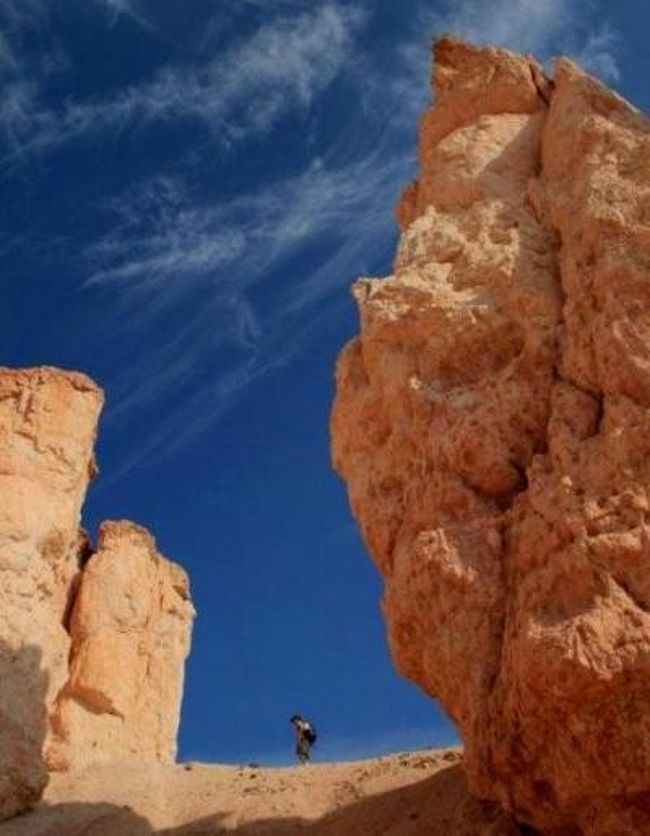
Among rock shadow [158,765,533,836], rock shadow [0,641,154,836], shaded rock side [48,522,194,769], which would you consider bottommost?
rock shadow [158,765,533,836]

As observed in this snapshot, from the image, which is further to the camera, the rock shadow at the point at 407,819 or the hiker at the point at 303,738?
the hiker at the point at 303,738

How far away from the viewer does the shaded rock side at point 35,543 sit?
60.5 ft

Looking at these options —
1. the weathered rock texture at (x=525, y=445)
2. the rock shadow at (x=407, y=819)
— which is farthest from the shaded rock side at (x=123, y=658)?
the weathered rock texture at (x=525, y=445)

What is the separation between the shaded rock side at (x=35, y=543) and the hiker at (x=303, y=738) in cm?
629

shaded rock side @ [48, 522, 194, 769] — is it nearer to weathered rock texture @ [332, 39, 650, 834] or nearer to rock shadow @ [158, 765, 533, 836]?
rock shadow @ [158, 765, 533, 836]

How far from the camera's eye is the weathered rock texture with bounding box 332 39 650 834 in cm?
811

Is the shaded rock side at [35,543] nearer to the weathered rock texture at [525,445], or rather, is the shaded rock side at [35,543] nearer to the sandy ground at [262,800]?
the sandy ground at [262,800]

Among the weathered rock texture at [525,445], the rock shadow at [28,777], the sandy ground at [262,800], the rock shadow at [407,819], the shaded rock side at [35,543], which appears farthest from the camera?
the shaded rock side at [35,543]

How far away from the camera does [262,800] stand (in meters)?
17.4

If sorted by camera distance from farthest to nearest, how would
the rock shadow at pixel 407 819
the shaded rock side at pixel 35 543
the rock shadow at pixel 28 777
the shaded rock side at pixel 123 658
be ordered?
the shaded rock side at pixel 123 658, the shaded rock side at pixel 35 543, the rock shadow at pixel 28 777, the rock shadow at pixel 407 819

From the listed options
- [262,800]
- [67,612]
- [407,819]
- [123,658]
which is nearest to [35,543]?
[67,612]

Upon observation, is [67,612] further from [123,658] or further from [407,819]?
[407,819]

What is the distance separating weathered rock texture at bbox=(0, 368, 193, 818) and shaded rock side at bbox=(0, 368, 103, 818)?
3 centimetres

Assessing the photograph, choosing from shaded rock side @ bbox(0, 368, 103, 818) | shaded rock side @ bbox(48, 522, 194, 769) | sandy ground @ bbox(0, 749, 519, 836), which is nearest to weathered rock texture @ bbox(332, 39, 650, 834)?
sandy ground @ bbox(0, 749, 519, 836)
